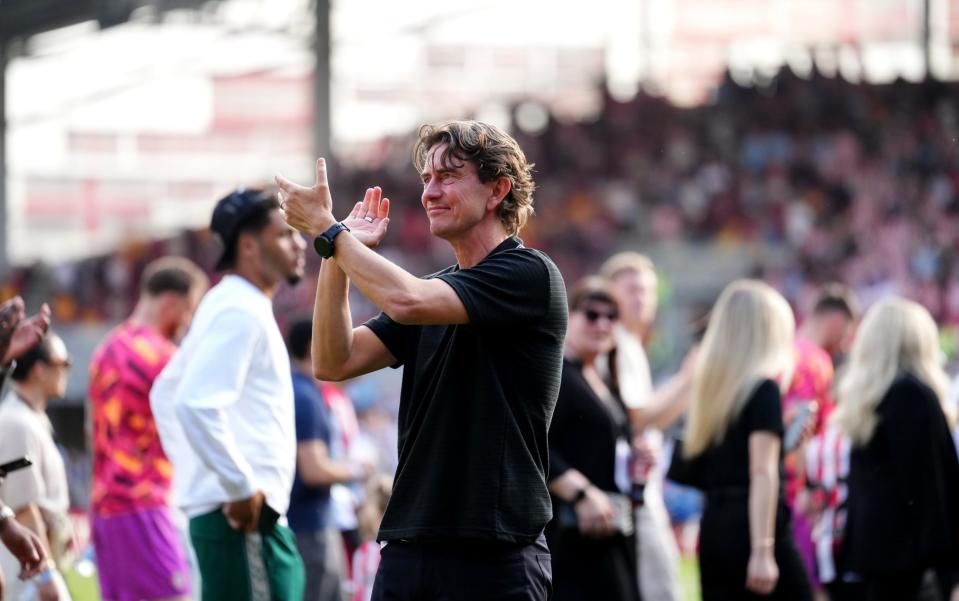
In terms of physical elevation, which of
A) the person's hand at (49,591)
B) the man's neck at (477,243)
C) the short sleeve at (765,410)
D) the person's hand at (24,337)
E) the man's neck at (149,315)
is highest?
the man's neck at (477,243)

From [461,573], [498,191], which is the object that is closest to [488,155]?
[498,191]

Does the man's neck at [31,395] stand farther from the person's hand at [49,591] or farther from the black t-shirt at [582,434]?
the black t-shirt at [582,434]

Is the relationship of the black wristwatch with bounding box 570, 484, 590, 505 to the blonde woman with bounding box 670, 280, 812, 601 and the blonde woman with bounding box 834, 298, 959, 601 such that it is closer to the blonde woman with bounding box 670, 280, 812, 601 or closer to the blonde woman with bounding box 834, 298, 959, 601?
the blonde woman with bounding box 670, 280, 812, 601

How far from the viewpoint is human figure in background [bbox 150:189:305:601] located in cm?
556

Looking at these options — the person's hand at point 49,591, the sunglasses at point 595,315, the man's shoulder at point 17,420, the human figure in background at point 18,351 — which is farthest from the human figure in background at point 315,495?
the human figure in background at point 18,351

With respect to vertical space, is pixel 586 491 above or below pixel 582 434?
below

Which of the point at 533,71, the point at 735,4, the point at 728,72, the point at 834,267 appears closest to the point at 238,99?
the point at 533,71

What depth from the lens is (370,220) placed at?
4289mm

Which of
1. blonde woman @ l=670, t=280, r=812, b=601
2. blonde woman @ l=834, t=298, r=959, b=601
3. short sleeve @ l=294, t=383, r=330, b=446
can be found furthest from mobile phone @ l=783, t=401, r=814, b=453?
short sleeve @ l=294, t=383, r=330, b=446

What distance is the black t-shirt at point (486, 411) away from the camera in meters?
4.12

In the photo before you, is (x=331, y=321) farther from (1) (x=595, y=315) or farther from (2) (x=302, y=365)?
(2) (x=302, y=365)

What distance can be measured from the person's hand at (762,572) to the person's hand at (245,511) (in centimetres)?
221

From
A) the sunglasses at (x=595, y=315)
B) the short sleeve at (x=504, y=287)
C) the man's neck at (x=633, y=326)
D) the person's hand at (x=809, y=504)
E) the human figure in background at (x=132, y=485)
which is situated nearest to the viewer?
the short sleeve at (x=504, y=287)

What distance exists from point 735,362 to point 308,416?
2096 millimetres
